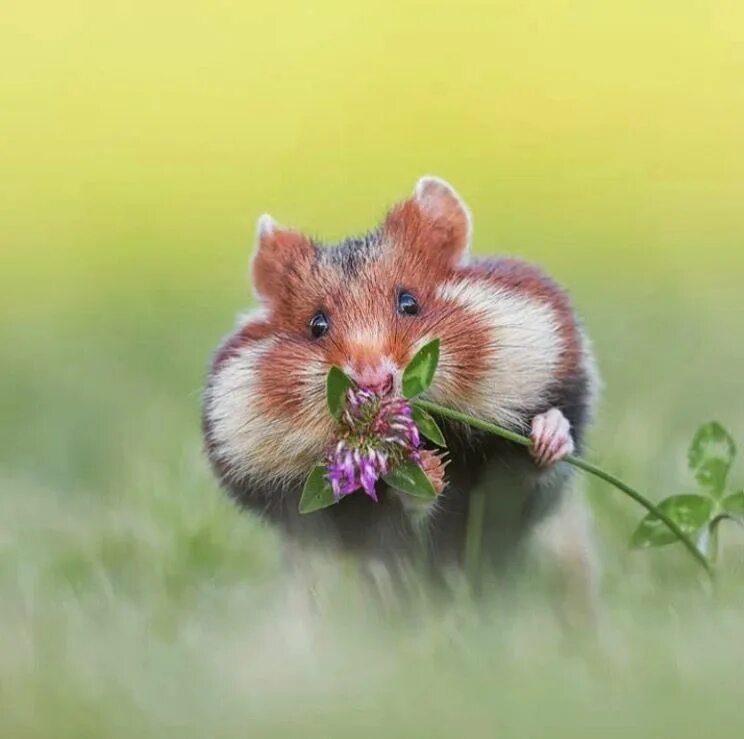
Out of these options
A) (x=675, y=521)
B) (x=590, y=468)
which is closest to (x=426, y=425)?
(x=590, y=468)

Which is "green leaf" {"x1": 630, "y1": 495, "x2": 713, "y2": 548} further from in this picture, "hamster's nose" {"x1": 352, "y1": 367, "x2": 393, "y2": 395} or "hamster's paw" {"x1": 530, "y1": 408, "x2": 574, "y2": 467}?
"hamster's nose" {"x1": 352, "y1": 367, "x2": 393, "y2": 395}

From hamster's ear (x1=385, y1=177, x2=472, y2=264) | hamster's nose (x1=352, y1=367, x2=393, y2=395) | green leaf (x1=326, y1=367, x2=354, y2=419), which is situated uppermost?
hamster's ear (x1=385, y1=177, x2=472, y2=264)

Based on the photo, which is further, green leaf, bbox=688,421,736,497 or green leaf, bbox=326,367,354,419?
green leaf, bbox=688,421,736,497

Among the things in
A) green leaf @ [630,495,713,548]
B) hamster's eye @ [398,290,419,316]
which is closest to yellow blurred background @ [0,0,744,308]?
hamster's eye @ [398,290,419,316]

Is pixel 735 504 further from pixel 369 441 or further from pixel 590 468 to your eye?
pixel 369 441

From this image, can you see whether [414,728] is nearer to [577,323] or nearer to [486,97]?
[577,323]

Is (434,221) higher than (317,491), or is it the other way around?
(434,221)

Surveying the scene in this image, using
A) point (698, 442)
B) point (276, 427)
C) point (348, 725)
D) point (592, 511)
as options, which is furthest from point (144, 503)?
point (698, 442)
